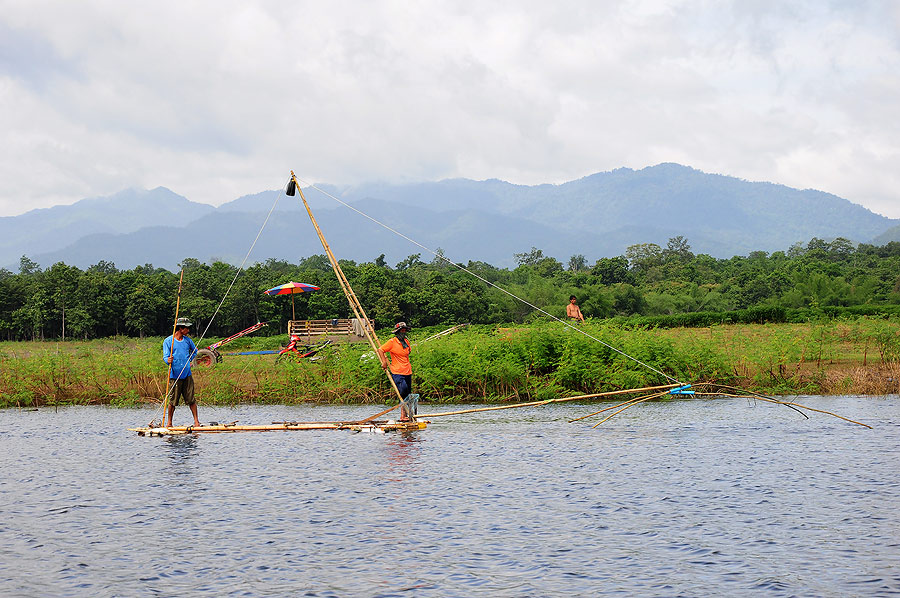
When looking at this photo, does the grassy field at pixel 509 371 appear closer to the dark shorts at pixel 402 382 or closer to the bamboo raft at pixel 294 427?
the dark shorts at pixel 402 382

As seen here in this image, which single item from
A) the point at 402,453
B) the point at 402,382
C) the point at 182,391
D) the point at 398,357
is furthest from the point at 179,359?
the point at 402,453

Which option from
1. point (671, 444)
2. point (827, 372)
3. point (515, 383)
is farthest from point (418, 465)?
point (827, 372)

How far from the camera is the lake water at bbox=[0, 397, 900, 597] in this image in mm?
8188

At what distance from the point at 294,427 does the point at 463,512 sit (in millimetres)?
6370

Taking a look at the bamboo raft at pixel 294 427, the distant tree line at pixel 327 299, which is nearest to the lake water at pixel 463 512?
the bamboo raft at pixel 294 427

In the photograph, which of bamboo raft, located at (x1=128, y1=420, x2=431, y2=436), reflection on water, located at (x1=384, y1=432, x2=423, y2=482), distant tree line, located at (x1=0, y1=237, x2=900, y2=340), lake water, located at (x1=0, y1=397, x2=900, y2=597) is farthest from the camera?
distant tree line, located at (x1=0, y1=237, x2=900, y2=340)

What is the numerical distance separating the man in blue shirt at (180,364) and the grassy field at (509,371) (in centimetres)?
671

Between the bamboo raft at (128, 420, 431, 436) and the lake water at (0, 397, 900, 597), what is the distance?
243 mm

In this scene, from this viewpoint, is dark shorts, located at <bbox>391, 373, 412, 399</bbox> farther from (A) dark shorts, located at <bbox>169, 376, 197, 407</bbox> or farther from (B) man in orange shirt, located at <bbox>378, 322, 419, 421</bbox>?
(A) dark shorts, located at <bbox>169, 376, 197, 407</bbox>

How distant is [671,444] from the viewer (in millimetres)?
15172

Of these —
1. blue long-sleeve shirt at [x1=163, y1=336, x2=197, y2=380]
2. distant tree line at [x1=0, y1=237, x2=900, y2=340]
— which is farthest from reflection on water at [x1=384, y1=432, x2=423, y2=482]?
distant tree line at [x1=0, y1=237, x2=900, y2=340]

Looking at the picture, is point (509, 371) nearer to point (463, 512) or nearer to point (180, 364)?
point (180, 364)

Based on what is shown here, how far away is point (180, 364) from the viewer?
17.3 m

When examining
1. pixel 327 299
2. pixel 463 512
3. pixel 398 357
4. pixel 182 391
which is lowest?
pixel 463 512
